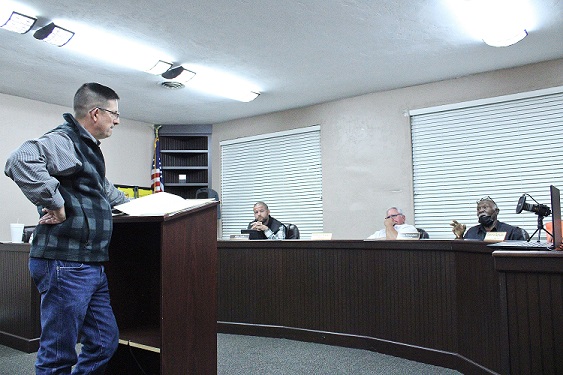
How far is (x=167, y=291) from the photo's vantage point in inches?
73.3

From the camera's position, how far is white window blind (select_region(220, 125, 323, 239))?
6.30 m

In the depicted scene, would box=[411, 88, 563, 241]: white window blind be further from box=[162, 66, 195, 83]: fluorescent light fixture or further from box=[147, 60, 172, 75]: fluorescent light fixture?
box=[147, 60, 172, 75]: fluorescent light fixture

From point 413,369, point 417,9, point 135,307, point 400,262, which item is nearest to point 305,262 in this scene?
point 400,262

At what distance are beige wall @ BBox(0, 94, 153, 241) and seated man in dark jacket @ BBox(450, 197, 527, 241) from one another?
4.64 m

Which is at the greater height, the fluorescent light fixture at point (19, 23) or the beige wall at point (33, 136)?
the fluorescent light fixture at point (19, 23)

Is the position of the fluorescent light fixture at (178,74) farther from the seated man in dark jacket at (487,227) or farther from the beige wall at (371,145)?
the seated man in dark jacket at (487,227)

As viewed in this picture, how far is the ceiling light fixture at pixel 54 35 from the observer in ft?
11.8

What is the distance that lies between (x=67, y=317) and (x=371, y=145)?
15.1 ft

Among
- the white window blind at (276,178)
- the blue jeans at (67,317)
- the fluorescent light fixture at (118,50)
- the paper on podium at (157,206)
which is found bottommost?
the blue jeans at (67,317)

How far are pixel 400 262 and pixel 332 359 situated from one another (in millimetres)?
904

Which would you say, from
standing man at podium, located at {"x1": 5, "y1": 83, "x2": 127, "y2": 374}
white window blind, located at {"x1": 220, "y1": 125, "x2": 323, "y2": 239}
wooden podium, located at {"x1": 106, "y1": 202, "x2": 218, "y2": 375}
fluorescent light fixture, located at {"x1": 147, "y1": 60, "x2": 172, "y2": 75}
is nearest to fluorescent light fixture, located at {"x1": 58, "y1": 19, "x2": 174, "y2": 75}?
fluorescent light fixture, located at {"x1": 147, "y1": 60, "x2": 172, "y2": 75}

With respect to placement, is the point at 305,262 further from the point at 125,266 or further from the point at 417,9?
the point at 417,9

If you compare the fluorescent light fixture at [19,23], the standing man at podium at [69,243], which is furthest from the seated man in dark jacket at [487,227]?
the fluorescent light fixture at [19,23]

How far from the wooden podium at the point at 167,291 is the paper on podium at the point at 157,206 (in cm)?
3
